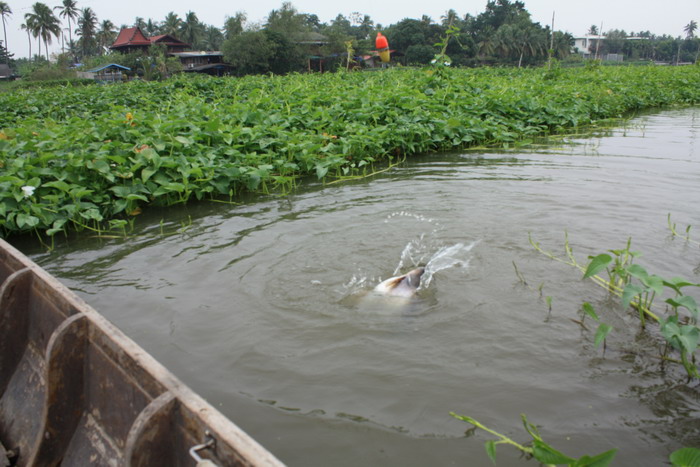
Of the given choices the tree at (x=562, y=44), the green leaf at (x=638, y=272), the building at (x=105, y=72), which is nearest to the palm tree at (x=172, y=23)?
the building at (x=105, y=72)

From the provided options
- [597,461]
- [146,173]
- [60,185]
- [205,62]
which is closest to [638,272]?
[597,461]

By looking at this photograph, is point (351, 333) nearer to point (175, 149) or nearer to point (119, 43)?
point (175, 149)

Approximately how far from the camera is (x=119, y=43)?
186 feet

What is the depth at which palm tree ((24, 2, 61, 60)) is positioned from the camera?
64938mm

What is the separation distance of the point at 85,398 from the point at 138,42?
60181 mm

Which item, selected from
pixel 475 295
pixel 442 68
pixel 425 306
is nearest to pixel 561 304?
pixel 475 295

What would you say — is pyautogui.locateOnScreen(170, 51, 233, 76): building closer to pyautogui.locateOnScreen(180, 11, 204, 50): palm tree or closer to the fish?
pyautogui.locateOnScreen(180, 11, 204, 50): palm tree

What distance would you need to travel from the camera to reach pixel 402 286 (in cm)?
351

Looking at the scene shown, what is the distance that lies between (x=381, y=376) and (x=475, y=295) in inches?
46.2

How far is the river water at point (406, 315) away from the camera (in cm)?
232

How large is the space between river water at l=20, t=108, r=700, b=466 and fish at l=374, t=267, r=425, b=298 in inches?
3.3

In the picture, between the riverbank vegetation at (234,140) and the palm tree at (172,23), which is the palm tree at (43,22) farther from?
the riverbank vegetation at (234,140)

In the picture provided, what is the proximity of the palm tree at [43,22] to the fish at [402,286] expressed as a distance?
77.7 m

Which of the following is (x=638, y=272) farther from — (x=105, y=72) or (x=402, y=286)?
(x=105, y=72)
